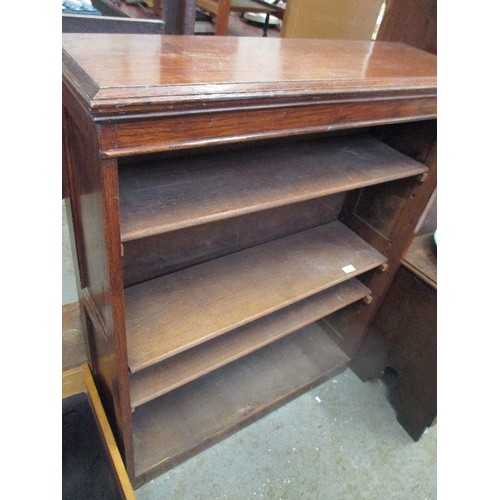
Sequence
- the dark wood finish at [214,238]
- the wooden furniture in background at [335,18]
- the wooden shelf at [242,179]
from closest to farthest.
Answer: the wooden shelf at [242,179] → the dark wood finish at [214,238] → the wooden furniture in background at [335,18]

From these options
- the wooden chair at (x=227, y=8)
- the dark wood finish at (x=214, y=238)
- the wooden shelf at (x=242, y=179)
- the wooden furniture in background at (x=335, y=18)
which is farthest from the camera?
the wooden furniture in background at (x=335, y=18)

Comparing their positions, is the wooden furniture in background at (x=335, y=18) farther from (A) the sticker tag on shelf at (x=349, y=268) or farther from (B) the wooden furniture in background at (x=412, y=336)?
(A) the sticker tag on shelf at (x=349, y=268)

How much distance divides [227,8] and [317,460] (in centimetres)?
182

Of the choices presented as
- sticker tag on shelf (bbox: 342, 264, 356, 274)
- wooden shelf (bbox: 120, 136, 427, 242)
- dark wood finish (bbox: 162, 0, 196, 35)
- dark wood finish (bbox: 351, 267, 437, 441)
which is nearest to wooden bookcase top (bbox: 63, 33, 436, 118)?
wooden shelf (bbox: 120, 136, 427, 242)

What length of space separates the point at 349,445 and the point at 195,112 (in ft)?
4.50

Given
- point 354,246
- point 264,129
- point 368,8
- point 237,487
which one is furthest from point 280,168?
point 368,8

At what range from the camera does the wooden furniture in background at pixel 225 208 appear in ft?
2.05

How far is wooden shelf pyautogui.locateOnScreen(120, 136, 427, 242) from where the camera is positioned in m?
0.76

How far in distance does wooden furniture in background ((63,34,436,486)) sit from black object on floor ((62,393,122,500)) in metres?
0.08

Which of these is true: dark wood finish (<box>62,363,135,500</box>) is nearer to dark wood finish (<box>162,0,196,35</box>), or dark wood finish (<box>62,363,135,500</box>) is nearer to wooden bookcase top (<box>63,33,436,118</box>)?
wooden bookcase top (<box>63,33,436,118</box>)

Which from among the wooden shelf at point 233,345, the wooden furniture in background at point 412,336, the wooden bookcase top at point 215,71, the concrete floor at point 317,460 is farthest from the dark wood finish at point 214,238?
the concrete floor at point 317,460

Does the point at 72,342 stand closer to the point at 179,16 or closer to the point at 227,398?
the point at 227,398

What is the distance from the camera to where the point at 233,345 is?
120cm

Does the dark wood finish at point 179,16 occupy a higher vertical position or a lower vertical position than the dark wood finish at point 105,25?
higher
